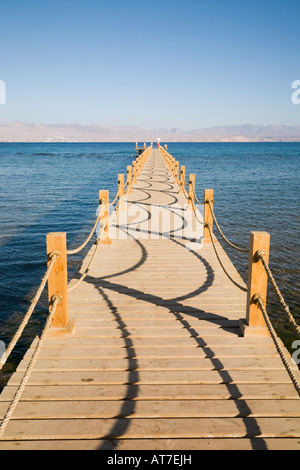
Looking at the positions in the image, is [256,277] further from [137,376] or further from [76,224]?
[76,224]

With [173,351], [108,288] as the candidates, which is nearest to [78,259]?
[108,288]

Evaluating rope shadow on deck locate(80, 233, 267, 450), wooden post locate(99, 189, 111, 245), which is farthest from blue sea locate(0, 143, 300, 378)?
rope shadow on deck locate(80, 233, 267, 450)

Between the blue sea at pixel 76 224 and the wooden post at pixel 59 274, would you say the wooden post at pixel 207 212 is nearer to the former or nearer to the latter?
the blue sea at pixel 76 224

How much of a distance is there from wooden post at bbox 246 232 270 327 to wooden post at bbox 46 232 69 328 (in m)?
2.21

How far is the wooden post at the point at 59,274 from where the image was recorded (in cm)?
423

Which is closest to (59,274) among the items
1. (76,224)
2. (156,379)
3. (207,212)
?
(156,379)

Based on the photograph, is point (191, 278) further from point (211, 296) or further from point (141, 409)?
point (141, 409)

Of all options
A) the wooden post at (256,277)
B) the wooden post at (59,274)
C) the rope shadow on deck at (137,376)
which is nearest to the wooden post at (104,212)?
the rope shadow on deck at (137,376)

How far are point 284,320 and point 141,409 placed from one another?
A: 5.71 m

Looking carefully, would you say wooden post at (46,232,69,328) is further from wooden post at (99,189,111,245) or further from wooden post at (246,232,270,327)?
wooden post at (99,189,111,245)

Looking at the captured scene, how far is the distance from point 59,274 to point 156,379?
1655 millimetres

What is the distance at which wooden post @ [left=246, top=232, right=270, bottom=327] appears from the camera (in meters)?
4.29

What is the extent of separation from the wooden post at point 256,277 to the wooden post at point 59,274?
2209mm

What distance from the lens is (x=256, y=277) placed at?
4.36 m
